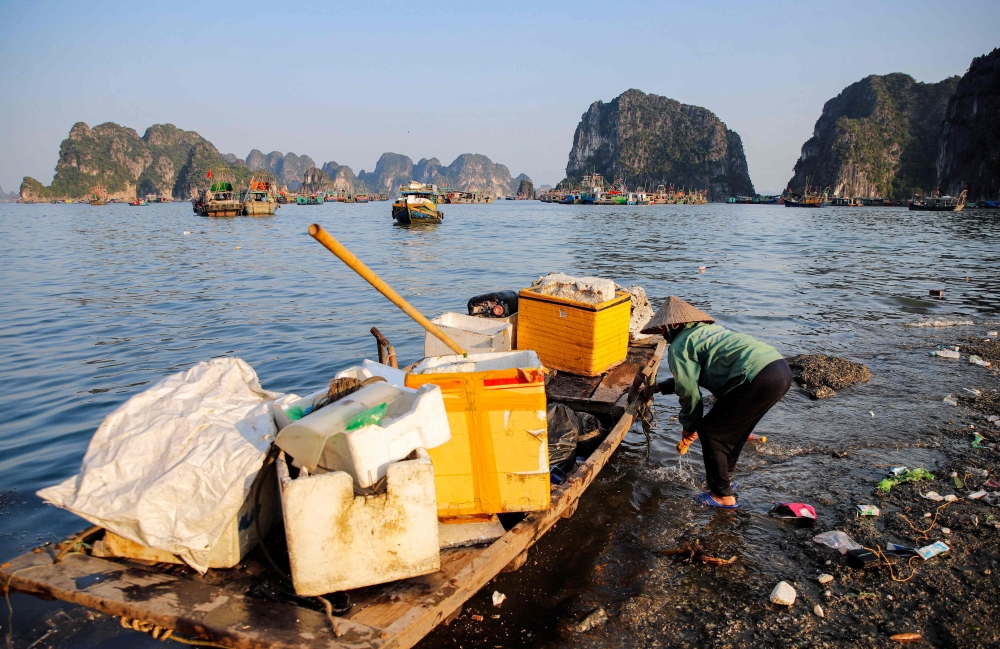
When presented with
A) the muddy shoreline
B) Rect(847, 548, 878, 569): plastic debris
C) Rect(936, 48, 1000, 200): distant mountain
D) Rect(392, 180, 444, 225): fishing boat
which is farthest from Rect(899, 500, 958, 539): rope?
Rect(936, 48, 1000, 200): distant mountain

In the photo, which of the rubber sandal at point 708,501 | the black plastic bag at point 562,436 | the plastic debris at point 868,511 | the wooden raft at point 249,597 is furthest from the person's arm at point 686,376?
the wooden raft at point 249,597

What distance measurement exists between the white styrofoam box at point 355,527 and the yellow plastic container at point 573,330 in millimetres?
3692

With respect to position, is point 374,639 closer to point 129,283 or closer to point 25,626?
point 25,626

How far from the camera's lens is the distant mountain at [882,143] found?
420 ft

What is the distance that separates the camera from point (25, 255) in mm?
24250

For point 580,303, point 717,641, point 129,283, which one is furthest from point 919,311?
point 129,283

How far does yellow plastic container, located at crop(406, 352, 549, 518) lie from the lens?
328cm

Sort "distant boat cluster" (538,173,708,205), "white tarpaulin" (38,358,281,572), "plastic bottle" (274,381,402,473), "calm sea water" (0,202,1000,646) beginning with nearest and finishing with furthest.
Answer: "plastic bottle" (274,381,402,473)
"white tarpaulin" (38,358,281,572)
"calm sea water" (0,202,1000,646)
"distant boat cluster" (538,173,708,205)

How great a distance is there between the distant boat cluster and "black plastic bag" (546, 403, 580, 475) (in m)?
122

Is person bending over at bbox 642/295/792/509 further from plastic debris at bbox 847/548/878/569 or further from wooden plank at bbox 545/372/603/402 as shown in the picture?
wooden plank at bbox 545/372/603/402

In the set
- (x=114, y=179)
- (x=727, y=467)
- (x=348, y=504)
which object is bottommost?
(x=727, y=467)

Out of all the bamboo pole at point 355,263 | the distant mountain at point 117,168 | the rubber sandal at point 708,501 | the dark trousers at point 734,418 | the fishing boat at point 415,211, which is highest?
the distant mountain at point 117,168

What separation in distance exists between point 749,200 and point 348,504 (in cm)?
16517

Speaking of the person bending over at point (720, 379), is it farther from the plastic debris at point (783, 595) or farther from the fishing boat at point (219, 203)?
the fishing boat at point (219, 203)
